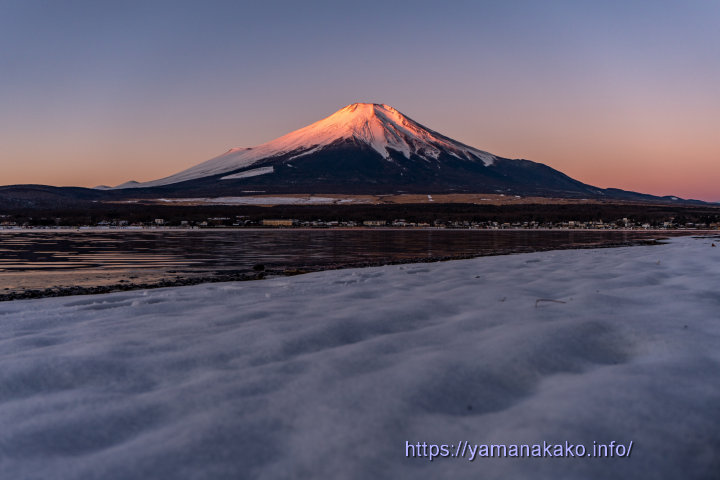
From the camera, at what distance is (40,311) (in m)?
6.11

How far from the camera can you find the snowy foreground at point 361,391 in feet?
7.04

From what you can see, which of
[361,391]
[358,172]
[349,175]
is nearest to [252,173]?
[349,175]

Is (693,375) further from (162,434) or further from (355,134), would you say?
(355,134)

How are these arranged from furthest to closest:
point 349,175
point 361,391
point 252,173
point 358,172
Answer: point 358,172 < point 349,175 < point 252,173 < point 361,391

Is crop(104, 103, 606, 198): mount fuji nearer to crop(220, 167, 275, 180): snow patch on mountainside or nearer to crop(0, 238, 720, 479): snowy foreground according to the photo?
crop(220, 167, 275, 180): snow patch on mountainside

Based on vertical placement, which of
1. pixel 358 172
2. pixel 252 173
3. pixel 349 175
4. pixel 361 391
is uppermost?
pixel 358 172

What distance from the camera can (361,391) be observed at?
277 centimetres

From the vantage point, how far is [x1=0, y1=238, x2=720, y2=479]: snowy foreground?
2146mm

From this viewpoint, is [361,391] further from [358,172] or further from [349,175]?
[358,172]

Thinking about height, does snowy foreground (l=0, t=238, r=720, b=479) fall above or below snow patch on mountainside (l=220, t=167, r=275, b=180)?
below

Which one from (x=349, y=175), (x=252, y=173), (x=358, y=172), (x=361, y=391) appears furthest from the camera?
(x=358, y=172)

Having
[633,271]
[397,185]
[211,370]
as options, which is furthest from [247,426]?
[397,185]

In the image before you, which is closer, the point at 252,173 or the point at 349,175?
the point at 252,173

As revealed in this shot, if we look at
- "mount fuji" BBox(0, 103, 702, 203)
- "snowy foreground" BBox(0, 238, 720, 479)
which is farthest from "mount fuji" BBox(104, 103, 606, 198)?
"snowy foreground" BBox(0, 238, 720, 479)
